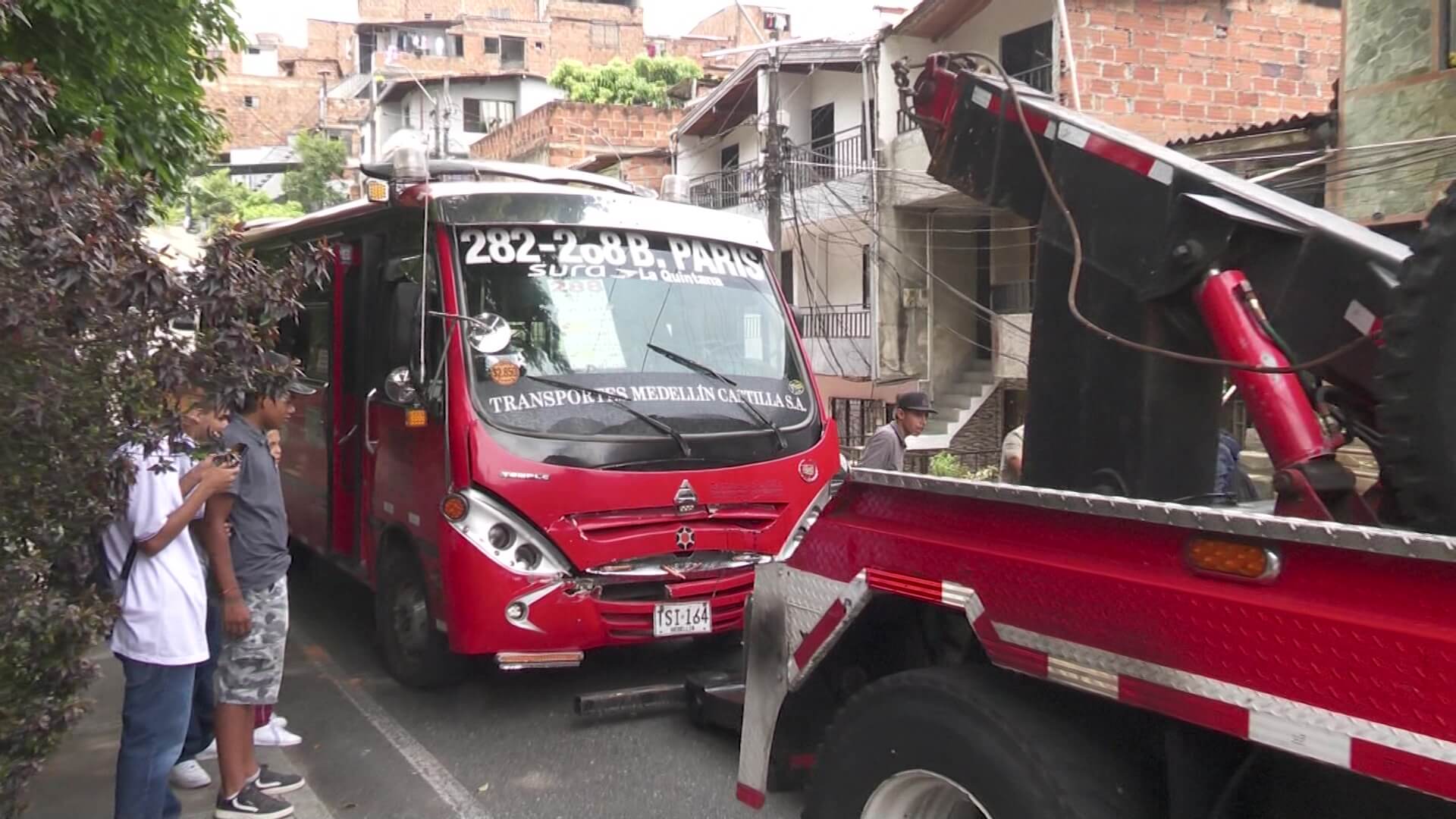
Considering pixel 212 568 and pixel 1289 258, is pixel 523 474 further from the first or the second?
pixel 1289 258

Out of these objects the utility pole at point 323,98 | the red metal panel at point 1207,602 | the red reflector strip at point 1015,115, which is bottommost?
the red metal panel at point 1207,602

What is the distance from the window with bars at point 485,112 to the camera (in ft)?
141

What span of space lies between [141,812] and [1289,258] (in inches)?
147

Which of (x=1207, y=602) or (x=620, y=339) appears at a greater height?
(x=620, y=339)

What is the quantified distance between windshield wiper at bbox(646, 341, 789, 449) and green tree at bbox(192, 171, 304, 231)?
104 ft

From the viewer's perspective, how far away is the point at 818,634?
3.25 m

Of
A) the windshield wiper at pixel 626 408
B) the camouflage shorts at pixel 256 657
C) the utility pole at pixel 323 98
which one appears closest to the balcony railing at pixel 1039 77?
the windshield wiper at pixel 626 408

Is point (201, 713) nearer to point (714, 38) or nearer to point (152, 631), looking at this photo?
point (152, 631)

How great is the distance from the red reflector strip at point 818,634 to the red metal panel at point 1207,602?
227 millimetres

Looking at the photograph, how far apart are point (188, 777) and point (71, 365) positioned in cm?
251

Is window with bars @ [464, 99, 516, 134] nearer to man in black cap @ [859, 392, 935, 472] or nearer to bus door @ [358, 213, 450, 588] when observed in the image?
bus door @ [358, 213, 450, 588]

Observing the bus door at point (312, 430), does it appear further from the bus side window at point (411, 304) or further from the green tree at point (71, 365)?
the green tree at point (71, 365)

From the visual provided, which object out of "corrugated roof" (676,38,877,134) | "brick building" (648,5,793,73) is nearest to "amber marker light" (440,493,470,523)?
"corrugated roof" (676,38,877,134)

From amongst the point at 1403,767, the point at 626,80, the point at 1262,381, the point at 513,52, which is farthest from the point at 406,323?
the point at 513,52
